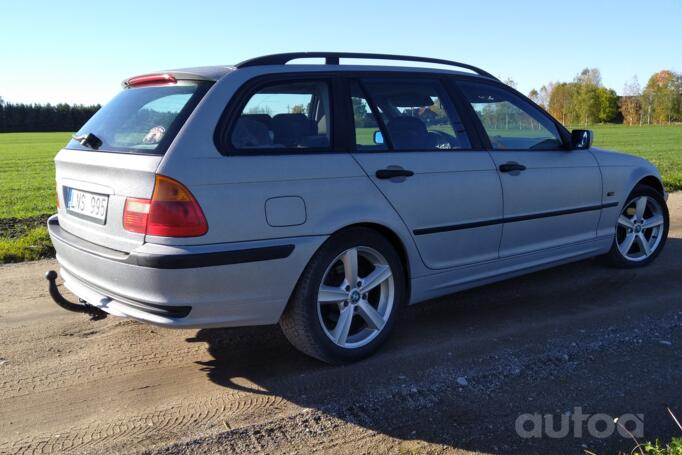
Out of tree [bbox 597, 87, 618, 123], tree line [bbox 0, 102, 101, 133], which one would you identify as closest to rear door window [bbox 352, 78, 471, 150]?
tree line [bbox 0, 102, 101, 133]

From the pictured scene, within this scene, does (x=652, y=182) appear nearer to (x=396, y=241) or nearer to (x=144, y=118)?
(x=396, y=241)

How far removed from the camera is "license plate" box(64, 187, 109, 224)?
3.52m

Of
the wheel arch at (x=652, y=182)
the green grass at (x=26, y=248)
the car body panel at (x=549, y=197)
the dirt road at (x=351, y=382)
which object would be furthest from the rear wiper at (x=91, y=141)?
the wheel arch at (x=652, y=182)

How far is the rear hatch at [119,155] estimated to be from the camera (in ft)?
10.9

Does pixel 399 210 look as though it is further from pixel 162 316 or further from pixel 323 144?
pixel 162 316

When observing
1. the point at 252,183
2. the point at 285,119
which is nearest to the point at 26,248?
the point at 285,119

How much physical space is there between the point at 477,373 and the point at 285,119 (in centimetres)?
189

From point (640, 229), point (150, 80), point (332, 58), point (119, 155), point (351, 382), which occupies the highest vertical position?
point (332, 58)

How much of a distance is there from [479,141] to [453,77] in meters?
0.54

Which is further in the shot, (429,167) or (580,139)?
(580,139)

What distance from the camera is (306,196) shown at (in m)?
3.51

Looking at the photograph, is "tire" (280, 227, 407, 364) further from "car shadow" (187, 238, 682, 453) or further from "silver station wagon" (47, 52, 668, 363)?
"car shadow" (187, 238, 682, 453)

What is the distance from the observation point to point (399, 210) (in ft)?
12.9

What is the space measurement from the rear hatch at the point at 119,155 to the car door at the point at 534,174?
2.20m
